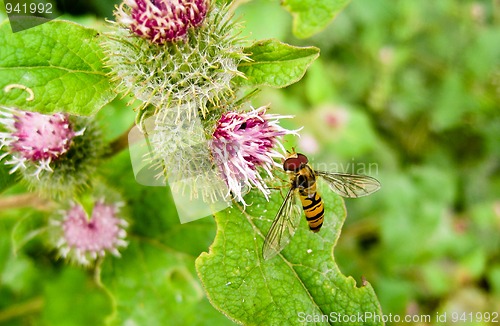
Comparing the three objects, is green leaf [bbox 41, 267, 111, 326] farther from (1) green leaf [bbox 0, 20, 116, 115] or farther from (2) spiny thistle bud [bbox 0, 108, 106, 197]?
(1) green leaf [bbox 0, 20, 116, 115]

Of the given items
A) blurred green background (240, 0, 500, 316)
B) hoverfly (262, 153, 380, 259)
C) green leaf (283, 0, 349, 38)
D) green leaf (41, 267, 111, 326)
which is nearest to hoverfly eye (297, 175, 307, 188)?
hoverfly (262, 153, 380, 259)

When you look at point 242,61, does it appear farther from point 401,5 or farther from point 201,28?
point 401,5

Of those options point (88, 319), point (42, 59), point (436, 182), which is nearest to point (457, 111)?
point (436, 182)

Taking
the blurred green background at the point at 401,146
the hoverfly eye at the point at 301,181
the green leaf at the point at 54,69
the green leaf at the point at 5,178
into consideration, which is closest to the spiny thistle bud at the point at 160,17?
the green leaf at the point at 54,69

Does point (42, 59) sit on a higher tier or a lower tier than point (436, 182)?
higher

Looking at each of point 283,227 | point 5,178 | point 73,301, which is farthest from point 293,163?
point 73,301

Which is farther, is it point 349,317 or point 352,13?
point 352,13

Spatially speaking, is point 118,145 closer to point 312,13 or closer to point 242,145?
point 242,145
